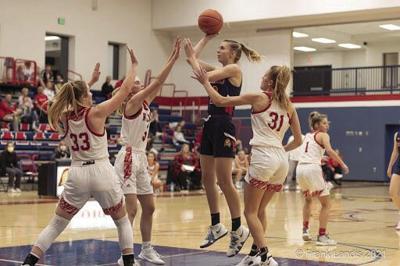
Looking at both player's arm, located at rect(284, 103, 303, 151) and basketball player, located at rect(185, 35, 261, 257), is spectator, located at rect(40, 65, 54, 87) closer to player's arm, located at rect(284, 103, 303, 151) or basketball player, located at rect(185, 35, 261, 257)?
basketball player, located at rect(185, 35, 261, 257)

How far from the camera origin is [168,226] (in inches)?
476

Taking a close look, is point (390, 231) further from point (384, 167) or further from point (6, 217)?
point (384, 167)

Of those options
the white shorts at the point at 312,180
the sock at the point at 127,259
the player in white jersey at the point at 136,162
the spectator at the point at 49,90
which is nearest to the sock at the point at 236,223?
the player in white jersey at the point at 136,162

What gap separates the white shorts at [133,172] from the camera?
7777mm

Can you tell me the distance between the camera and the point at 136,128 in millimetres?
7867

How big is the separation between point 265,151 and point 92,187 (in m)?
1.86

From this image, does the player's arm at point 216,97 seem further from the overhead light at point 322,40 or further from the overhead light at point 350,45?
the overhead light at point 350,45

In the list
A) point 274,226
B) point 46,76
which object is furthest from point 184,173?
point 274,226

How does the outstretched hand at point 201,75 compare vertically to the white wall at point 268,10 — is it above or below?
below

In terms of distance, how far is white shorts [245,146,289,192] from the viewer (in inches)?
292

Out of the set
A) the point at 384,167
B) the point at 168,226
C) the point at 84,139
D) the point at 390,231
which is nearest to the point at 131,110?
the point at 84,139

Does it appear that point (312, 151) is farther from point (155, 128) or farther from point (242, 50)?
point (155, 128)

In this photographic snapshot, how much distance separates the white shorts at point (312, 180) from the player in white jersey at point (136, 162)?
315 cm

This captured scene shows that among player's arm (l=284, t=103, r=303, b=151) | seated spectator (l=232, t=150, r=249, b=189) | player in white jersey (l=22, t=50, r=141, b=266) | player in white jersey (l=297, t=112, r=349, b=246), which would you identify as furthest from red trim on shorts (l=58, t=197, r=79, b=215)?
seated spectator (l=232, t=150, r=249, b=189)
